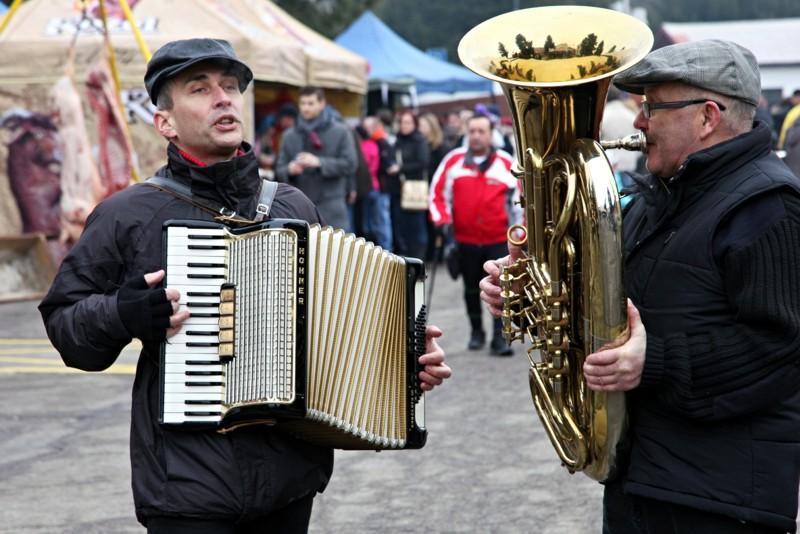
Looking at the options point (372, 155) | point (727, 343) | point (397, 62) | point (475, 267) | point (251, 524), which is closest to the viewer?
point (727, 343)

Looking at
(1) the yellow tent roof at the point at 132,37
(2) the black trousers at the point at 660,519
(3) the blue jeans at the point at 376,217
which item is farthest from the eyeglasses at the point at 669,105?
(3) the blue jeans at the point at 376,217

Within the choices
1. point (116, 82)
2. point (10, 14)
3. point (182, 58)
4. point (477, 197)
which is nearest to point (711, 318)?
point (182, 58)

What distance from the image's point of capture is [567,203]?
3.15m

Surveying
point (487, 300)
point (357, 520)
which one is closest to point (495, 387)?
point (357, 520)

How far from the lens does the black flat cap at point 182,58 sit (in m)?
3.41

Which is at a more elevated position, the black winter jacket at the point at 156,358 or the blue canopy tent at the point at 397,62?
the black winter jacket at the point at 156,358

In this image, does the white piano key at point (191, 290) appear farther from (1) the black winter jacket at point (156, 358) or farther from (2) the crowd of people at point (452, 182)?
(2) the crowd of people at point (452, 182)

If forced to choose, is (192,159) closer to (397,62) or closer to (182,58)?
(182,58)

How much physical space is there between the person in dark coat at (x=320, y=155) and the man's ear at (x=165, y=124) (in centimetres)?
710

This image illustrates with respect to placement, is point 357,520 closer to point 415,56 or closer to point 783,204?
point 783,204

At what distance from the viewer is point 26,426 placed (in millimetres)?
7750

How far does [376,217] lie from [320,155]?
4950 millimetres

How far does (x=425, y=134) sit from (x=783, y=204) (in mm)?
15290

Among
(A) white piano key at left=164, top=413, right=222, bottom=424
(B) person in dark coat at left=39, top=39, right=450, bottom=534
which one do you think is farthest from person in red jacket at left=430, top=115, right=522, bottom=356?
(A) white piano key at left=164, top=413, right=222, bottom=424
